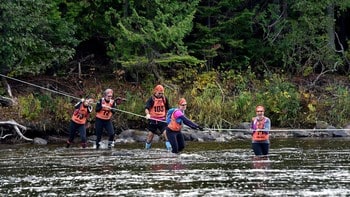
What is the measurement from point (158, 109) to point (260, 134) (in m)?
5.01

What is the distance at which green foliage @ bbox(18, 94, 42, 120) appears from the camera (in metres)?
34.8

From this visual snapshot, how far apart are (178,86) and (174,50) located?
1.68 m

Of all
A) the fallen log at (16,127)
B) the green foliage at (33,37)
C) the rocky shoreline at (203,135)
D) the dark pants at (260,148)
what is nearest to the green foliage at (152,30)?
the green foliage at (33,37)

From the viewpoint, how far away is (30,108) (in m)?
35.1

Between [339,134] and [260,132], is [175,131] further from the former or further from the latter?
[339,134]

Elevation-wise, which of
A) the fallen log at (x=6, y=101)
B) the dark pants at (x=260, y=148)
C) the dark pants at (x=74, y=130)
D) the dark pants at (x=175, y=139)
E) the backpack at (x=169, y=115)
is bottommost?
the dark pants at (x=260, y=148)

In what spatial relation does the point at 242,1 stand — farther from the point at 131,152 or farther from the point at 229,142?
the point at 131,152

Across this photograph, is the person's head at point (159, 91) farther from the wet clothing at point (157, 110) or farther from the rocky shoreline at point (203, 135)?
the rocky shoreline at point (203, 135)

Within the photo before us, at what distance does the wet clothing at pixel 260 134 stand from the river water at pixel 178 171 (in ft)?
1.35

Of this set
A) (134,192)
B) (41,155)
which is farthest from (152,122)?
(134,192)

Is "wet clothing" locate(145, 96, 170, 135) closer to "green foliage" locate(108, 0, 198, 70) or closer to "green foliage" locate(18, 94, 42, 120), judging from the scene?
"green foliage" locate(18, 94, 42, 120)

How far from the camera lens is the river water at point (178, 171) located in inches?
714

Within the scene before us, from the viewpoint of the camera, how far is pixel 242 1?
4309 cm

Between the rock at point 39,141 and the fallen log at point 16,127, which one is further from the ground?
the fallen log at point 16,127
